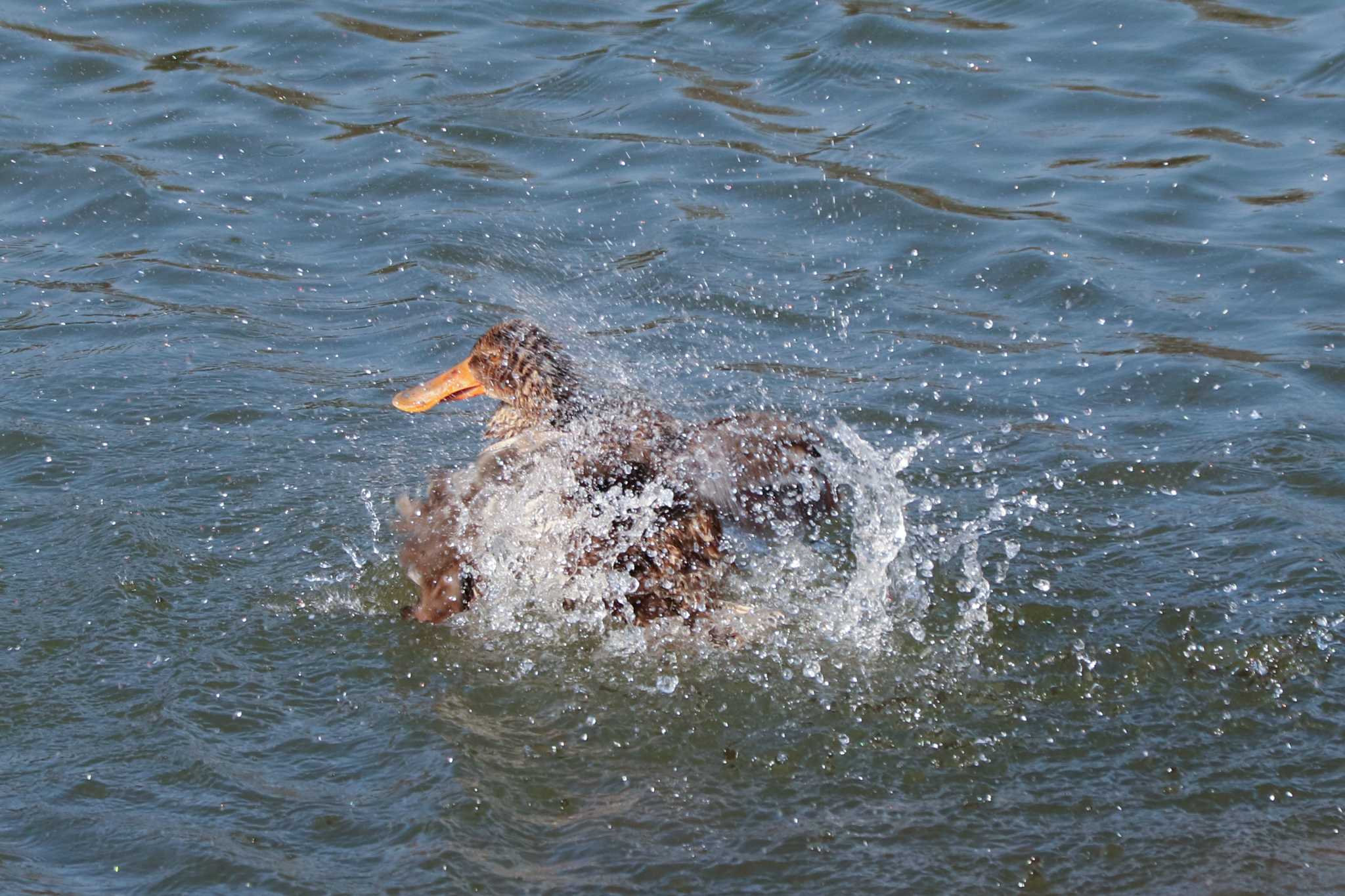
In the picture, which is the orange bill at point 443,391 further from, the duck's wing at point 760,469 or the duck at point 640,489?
the duck's wing at point 760,469

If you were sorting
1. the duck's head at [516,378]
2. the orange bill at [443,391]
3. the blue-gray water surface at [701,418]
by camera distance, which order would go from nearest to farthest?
the blue-gray water surface at [701,418] < the duck's head at [516,378] < the orange bill at [443,391]

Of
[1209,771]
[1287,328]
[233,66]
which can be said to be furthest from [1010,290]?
[233,66]

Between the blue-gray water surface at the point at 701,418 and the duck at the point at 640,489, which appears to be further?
the duck at the point at 640,489

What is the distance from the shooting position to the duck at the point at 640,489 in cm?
468

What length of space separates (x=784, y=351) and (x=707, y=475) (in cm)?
184

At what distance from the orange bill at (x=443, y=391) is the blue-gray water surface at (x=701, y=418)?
252mm

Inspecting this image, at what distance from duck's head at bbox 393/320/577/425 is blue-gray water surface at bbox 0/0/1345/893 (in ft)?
1.08

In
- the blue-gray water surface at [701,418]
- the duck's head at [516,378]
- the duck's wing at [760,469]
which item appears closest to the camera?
the blue-gray water surface at [701,418]

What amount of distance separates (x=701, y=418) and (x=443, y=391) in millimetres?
984

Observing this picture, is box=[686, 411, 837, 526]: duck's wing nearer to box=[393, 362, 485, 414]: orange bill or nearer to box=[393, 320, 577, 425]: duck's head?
box=[393, 320, 577, 425]: duck's head

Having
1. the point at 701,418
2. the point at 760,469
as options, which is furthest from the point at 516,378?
the point at 760,469

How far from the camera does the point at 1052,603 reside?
16.0 ft

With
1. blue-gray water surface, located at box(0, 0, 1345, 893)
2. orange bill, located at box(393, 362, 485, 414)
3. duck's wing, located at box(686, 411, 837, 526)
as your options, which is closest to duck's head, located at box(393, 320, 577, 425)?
orange bill, located at box(393, 362, 485, 414)

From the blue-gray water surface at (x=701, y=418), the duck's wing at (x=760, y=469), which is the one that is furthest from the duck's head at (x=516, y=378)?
the duck's wing at (x=760, y=469)
